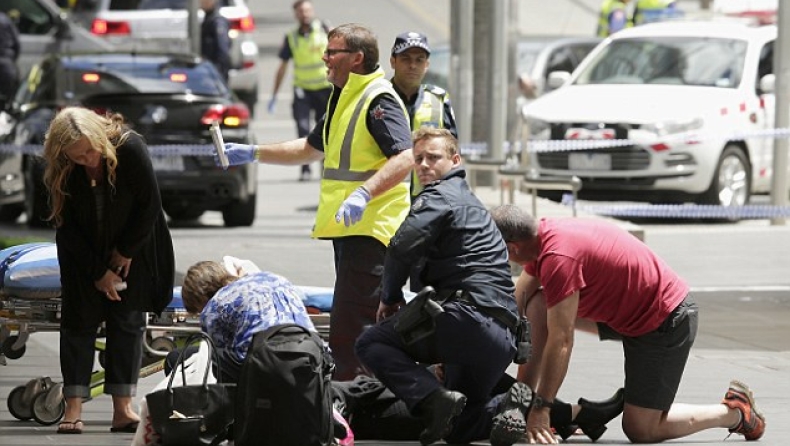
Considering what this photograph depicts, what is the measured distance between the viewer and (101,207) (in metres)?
8.84

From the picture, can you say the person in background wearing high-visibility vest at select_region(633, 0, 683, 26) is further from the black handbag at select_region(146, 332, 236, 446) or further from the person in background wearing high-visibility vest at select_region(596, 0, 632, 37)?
the black handbag at select_region(146, 332, 236, 446)

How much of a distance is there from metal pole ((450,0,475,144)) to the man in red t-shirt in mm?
9556

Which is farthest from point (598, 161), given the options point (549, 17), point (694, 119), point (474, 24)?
point (549, 17)

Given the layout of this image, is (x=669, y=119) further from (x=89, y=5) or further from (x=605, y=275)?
(x=89, y=5)

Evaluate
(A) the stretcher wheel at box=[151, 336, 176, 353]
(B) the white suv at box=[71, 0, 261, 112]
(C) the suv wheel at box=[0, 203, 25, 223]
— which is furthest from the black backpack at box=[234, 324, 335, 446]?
(B) the white suv at box=[71, 0, 261, 112]

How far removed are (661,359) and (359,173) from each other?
5.46 ft

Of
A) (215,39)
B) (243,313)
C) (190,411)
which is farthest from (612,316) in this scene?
(215,39)

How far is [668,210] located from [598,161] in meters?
1.07

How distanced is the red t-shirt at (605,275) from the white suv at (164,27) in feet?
56.7

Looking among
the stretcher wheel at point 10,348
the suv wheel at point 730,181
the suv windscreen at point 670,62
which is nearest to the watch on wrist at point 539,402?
the stretcher wheel at point 10,348

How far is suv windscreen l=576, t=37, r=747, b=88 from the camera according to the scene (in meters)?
18.4

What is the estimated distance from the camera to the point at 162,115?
53.9 ft

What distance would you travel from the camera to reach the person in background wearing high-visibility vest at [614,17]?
953 inches

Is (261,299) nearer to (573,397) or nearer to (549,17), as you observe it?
(573,397)
